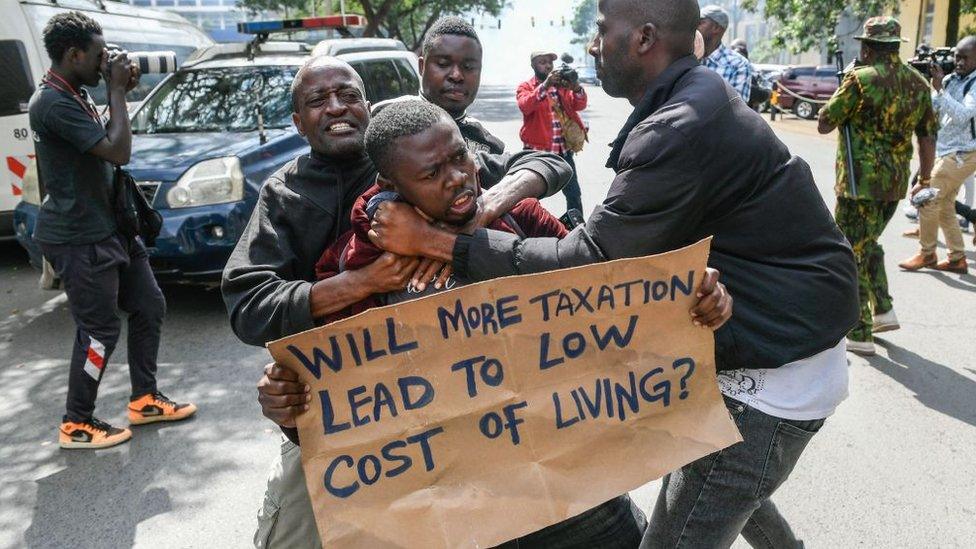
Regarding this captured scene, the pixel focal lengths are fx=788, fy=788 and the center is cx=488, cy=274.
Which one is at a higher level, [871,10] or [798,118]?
[871,10]

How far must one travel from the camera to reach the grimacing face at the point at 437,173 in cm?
171

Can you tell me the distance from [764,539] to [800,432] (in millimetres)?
557

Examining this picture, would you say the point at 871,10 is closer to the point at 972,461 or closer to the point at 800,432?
the point at 972,461

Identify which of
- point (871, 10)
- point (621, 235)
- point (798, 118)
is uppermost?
point (871, 10)

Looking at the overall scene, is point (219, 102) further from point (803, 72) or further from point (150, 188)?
point (803, 72)

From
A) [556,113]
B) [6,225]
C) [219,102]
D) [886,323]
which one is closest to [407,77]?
[556,113]

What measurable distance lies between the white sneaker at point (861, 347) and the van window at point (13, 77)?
7079mm

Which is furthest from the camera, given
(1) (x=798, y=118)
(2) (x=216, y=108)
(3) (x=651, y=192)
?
(1) (x=798, y=118)

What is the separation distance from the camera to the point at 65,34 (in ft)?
12.2

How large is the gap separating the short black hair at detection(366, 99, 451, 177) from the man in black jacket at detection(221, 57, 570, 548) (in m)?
0.26

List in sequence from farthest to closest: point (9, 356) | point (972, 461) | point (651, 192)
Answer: point (9, 356), point (972, 461), point (651, 192)

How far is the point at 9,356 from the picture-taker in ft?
17.3

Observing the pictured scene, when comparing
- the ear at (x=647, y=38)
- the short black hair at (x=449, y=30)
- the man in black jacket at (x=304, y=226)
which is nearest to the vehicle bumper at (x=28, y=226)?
the short black hair at (x=449, y=30)

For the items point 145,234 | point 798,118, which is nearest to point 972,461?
point 145,234
